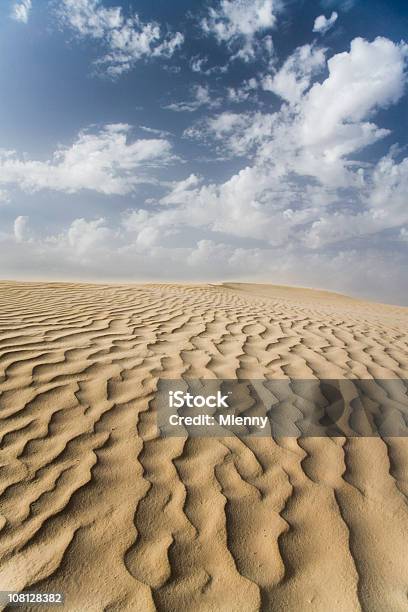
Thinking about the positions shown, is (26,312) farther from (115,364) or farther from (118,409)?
(118,409)

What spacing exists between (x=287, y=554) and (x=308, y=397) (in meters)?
1.85

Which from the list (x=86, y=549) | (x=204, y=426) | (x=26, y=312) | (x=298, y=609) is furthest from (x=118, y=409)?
(x=26, y=312)

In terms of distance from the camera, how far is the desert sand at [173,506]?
1.80m

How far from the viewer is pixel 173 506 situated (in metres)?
2.23

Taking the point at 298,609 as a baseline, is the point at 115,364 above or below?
above

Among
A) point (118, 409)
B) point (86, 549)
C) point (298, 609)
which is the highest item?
point (118, 409)

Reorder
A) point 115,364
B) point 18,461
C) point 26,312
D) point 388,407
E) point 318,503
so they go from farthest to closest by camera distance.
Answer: point 26,312 < point 115,364 < point 388,407 < point 18,461 < point 318,503

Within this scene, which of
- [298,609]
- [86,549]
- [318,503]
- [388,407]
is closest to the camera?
[298,609]

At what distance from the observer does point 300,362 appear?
4.59 meters

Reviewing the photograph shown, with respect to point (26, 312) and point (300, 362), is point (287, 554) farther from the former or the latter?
point (26, 312)

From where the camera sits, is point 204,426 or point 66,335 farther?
point 66,335

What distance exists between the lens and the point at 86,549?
6.36ft

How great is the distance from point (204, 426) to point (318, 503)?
1.05 metres

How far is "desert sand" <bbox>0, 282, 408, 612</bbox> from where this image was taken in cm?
180
